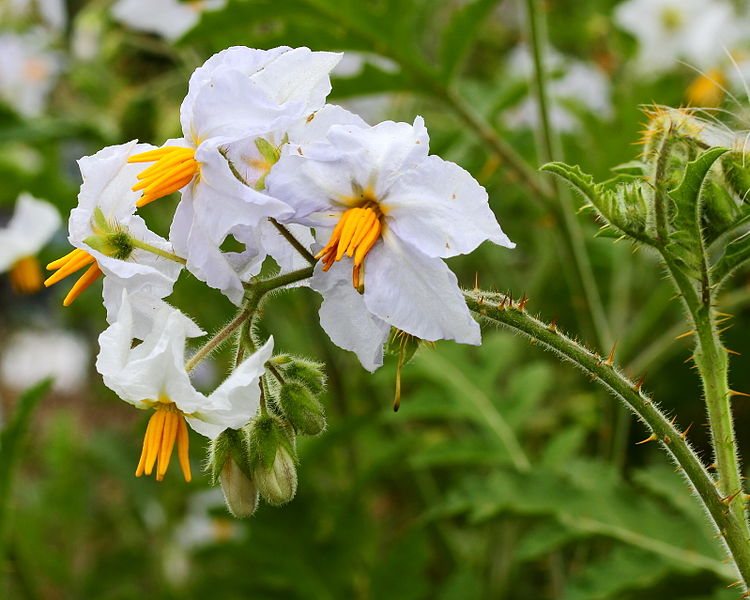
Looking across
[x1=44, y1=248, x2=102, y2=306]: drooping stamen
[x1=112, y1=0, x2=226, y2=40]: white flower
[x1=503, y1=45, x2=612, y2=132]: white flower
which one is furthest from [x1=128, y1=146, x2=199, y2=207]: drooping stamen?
[x1=503, y1=45, x2=612, y2=132]: white flower

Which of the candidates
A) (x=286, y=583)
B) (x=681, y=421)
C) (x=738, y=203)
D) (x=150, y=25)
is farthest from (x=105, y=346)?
(x=681, y=421)

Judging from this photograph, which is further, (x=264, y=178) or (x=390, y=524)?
(x=390, y=524)

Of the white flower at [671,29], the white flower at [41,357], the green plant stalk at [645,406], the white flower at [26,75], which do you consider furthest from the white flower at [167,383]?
the white flower at [41,357]

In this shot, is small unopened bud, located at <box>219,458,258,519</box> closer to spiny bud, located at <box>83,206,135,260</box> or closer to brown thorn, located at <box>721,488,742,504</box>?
spiny bud, located at <box>83,206,135,260</box>

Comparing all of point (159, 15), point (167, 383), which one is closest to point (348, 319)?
point (167, 383)

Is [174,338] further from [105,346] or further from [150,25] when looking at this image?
[150,25]

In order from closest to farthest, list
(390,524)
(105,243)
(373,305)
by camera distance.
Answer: (373,305) → (105,243) → (390,524)

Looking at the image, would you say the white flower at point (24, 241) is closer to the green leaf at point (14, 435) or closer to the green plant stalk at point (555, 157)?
the green leaf at point (14, 435)
